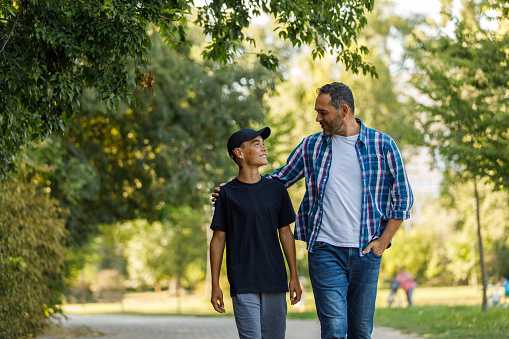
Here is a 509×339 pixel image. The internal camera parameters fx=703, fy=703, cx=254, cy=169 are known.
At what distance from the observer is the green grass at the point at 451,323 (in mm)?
11745

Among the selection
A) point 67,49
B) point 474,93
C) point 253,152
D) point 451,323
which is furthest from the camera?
point 451,323

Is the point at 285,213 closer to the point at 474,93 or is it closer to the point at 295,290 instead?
the point at 295,290

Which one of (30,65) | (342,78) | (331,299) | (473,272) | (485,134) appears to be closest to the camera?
(331,299)

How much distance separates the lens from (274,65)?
845 centimetres

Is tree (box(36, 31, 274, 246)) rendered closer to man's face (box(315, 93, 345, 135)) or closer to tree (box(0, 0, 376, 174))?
tree (box(0, 0, 376, 174))

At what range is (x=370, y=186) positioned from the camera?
4.81 meters

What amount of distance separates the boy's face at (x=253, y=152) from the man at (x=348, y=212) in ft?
1.22

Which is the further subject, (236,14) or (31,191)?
(31,191)

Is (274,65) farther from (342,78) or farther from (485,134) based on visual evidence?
(342,78)

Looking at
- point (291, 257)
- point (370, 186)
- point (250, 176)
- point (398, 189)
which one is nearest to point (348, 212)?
point (370, 186)

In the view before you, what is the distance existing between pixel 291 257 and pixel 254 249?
0.98ft

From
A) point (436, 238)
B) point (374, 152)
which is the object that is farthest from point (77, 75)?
point (436, 238)

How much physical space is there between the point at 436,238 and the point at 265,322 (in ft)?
171

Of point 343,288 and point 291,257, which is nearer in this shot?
point 343,288
